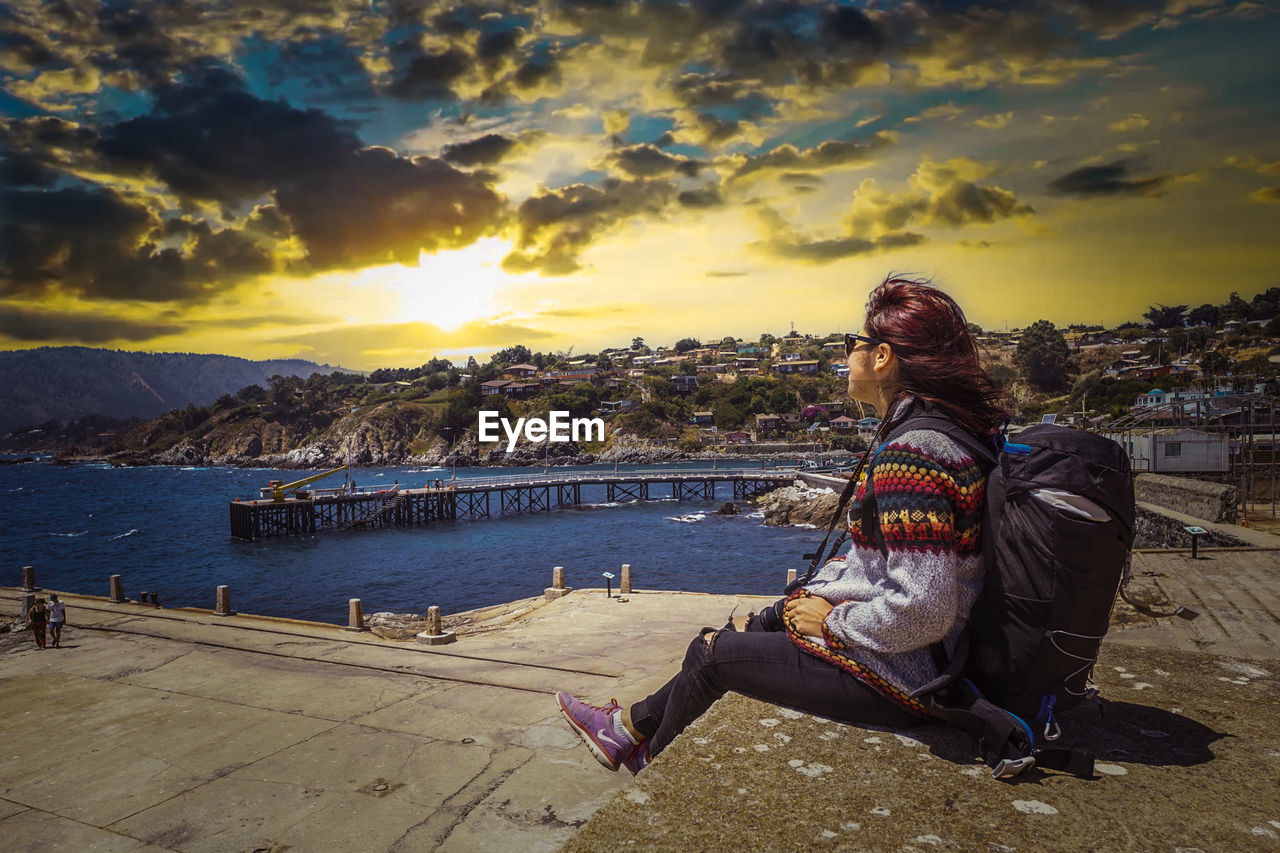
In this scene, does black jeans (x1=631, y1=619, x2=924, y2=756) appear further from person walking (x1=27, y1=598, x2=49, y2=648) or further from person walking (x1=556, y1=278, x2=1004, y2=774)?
person walking (x1=27, y1=598, x2=49, y2=648)

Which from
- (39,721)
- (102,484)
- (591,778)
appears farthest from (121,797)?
(102,484)

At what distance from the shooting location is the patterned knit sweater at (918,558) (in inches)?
83.7

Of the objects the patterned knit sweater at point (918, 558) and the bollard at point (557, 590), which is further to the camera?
the bollard at point (557, 590)

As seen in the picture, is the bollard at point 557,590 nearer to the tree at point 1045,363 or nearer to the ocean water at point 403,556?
the ocean water at point 403,556

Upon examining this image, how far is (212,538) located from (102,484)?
93.8 m

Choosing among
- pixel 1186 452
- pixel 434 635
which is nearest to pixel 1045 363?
pixel 1186 452

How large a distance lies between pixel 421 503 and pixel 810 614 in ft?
222

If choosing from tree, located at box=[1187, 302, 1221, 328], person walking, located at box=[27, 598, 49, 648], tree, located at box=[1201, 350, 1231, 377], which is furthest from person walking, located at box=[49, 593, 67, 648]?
tree, located at box=[1187, 302, 1221, 328]

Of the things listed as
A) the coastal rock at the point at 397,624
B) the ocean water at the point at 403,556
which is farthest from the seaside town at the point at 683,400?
the coastal rock at the point at 397,624

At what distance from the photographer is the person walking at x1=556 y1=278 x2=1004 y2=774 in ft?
7.06

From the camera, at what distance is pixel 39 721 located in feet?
34.5

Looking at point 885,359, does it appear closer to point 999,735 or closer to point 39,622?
point 999,735

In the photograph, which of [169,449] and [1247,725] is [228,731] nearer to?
[1247,725]

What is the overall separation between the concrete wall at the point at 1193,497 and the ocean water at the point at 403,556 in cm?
1618
